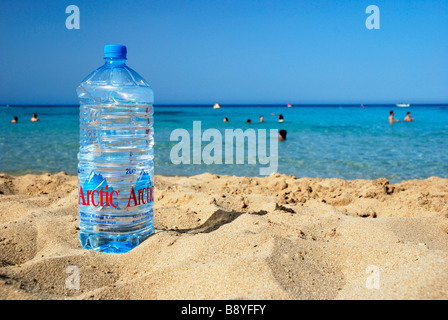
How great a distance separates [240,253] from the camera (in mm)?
2270

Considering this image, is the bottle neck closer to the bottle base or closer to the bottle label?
the bottle label

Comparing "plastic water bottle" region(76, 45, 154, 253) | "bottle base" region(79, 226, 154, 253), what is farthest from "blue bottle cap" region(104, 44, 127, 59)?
"bottle base" region(79, 226, 154, 253)

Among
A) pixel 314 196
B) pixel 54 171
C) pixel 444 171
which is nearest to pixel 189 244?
pixel 314 196

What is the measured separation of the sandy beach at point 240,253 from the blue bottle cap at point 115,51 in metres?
1.33

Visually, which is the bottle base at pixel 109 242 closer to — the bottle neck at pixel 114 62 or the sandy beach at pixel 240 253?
the sandy beach at pixel 240 253

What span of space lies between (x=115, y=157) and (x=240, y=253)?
1.40 m

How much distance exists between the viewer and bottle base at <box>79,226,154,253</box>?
273 centimetres

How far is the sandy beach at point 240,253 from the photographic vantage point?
6.06 feet

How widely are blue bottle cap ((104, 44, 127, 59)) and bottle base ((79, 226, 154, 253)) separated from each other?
131 cm

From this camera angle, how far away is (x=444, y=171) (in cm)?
744

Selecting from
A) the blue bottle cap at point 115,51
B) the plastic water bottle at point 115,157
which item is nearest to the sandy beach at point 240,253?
the plastic water bottle at point 115,157
